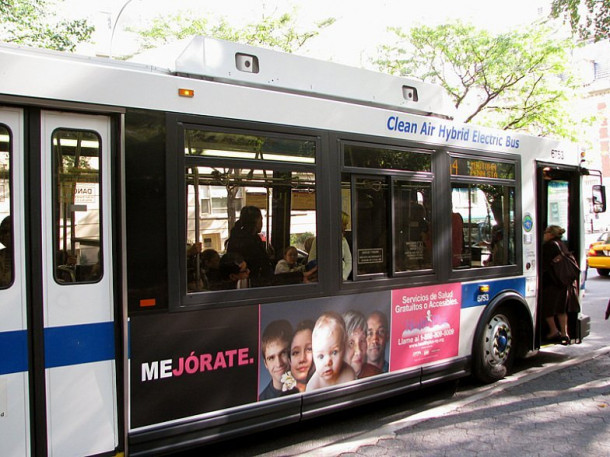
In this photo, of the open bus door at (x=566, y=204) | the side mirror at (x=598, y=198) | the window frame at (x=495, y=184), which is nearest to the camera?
the window frame at (x=495, y=184)

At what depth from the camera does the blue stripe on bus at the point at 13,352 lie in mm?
3114

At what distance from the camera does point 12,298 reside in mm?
3160

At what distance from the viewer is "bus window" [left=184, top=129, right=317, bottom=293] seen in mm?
3807

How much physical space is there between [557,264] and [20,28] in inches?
540

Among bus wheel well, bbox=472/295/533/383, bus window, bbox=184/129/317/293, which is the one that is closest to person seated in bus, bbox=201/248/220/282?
bus window, bbox=184/129/317/293

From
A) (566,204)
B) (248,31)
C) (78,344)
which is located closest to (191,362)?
(78,344)

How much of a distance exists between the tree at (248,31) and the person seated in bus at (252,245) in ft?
50.7

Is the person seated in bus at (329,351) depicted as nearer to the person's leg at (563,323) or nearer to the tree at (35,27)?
the person's leg at (563,323)

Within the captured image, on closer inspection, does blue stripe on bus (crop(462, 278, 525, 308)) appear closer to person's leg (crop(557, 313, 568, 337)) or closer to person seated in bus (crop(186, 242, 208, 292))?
person's leg (crop(557, 313, 568, 337))

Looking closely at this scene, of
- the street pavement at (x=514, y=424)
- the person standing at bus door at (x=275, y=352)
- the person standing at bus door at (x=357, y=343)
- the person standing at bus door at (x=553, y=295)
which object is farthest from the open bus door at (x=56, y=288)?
the person standing at bus door at (x=553, y=295)

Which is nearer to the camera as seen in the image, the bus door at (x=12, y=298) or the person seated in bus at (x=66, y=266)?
the bus door at (x=12, y=298)

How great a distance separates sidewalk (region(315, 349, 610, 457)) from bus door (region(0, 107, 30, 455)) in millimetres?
2181

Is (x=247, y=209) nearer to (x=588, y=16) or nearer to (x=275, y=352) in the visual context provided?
(x=275, y=352)

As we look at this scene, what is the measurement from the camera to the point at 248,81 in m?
4.25
